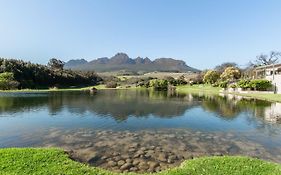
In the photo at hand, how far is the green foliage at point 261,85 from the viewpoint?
62.6m

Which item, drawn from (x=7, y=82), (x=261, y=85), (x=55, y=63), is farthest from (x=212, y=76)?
(x=55, y=63)

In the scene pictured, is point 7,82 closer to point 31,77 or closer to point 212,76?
point 31,77

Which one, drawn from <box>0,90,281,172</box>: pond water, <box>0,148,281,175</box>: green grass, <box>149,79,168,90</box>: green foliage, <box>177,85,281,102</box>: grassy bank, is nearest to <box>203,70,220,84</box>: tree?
<box>177,85,281,102</box>: grassy bank

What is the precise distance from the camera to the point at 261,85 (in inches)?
2475

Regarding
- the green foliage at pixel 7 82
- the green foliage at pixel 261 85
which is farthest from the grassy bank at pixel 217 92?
the green foliage at pixel 7 82

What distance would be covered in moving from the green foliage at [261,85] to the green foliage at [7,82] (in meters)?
74.6

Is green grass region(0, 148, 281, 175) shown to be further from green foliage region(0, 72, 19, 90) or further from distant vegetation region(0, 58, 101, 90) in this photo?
distant vegetation region(0, 58, 101, 90)

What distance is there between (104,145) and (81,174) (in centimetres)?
574

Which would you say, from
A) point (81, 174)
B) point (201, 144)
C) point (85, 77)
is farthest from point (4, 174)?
point (85, 77)

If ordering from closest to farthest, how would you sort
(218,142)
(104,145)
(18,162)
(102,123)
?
(18,162), (104,145), (218,142), (102,123)

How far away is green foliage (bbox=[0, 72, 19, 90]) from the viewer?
77.2 meters

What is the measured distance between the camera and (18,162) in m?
10.5

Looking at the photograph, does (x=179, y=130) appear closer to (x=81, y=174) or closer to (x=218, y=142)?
(x=218, y=142)

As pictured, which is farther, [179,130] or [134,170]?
[179,130]
